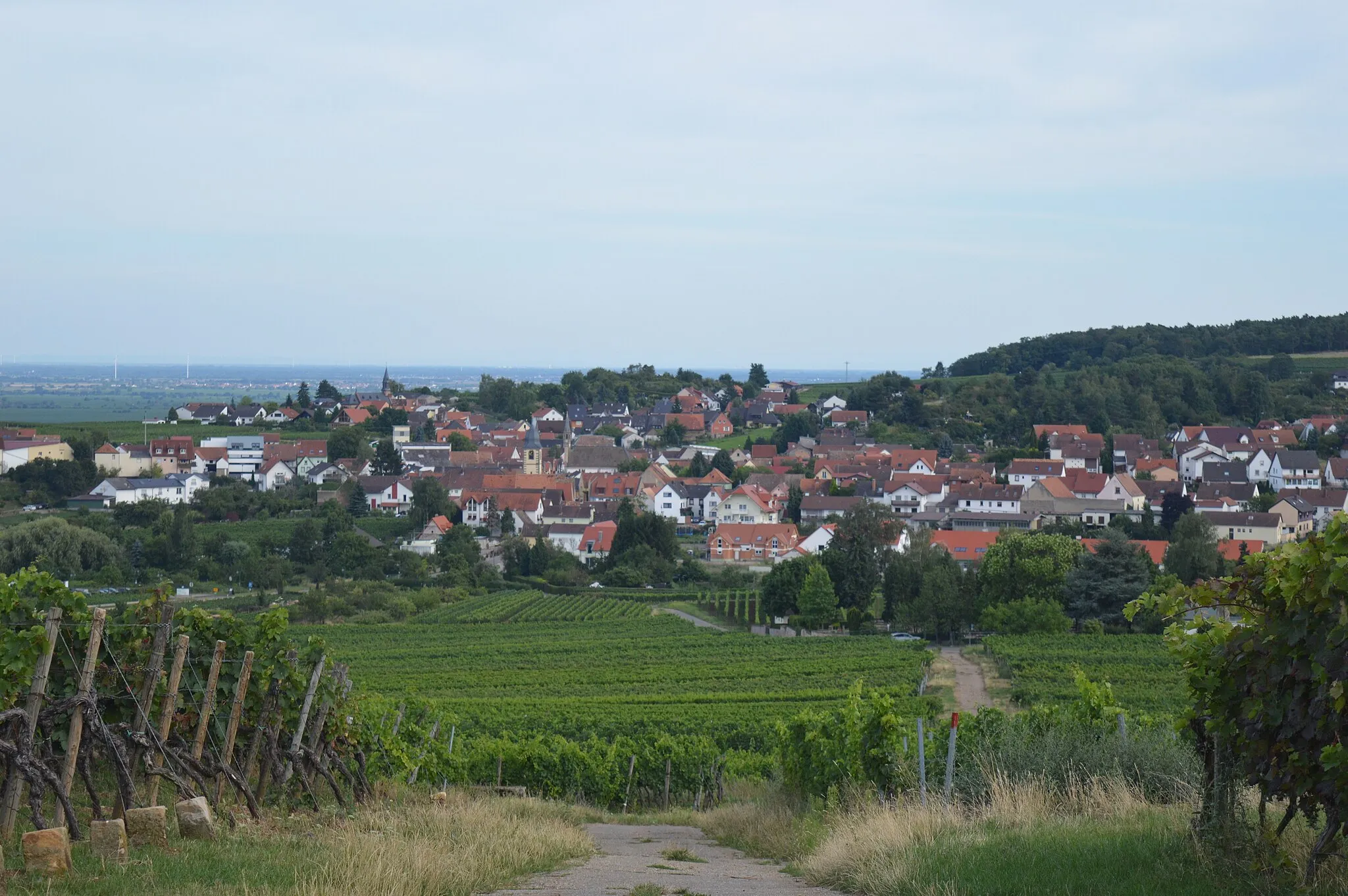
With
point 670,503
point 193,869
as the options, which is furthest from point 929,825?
point 670,503

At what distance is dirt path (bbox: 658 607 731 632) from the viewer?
48.3 metres

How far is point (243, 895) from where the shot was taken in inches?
236

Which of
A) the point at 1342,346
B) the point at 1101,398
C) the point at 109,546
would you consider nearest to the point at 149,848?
the point at 109,546

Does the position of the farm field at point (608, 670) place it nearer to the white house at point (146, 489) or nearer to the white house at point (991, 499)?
the white house at point (991, 499)

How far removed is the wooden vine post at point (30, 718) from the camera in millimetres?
6938

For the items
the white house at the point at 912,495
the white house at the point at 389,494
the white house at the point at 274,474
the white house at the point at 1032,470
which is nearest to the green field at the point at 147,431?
the white house at the point at 274,474

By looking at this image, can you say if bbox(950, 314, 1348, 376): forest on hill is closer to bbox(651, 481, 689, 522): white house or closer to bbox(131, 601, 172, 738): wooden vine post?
bbox(651, 481, 689, 522): white house

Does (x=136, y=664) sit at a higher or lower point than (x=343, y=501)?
higher

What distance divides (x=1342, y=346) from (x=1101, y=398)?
38004mm

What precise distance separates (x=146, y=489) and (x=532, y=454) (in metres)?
29.5

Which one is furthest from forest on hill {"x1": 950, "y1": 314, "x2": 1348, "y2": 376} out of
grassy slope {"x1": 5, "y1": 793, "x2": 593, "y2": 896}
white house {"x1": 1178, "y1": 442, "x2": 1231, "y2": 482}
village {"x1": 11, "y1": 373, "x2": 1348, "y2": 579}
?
grassy slope {"x1": 5, "y1": 793, "x2": 593, "y2": 896}

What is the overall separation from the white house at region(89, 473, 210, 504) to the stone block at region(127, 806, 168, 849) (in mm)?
68618

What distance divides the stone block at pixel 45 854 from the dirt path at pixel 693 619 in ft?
136

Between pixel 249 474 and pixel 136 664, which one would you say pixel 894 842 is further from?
pixel 249 474
